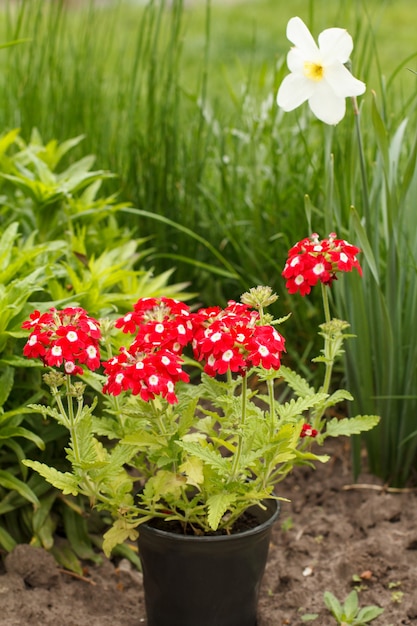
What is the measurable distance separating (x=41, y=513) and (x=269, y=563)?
1.92ft

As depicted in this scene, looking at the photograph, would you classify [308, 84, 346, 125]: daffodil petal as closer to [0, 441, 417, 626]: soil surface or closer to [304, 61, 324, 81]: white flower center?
[304, 61, 324, 81]: white flower center

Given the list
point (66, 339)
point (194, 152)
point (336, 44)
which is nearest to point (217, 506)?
point (66, 339)

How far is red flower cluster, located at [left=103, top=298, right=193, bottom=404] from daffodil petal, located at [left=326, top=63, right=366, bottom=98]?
21.0 inches

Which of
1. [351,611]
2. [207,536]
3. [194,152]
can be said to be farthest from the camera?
[194,152]

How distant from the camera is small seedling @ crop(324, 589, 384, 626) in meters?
1.95

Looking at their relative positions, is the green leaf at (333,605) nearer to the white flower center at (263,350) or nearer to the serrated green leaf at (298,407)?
the serrated green leaf at (298,407)

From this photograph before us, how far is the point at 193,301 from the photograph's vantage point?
3.11 m

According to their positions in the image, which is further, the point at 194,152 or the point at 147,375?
the point at 194,152

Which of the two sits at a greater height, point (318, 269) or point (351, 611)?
point (318, 269)

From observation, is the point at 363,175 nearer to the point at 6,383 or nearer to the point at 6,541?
the point at 6,383

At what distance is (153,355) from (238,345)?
162mm

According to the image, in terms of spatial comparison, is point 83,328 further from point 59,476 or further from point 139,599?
point 139,599

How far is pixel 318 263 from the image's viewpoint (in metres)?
1.77

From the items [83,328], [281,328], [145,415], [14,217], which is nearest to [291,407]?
[145,415]
